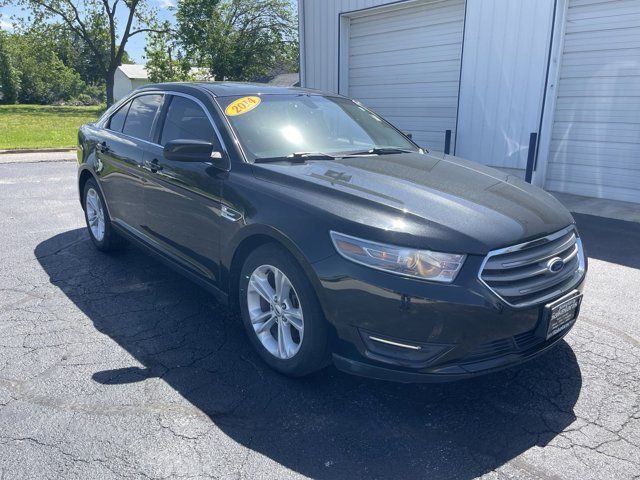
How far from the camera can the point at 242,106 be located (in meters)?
3.73

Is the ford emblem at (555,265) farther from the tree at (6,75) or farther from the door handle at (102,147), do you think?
the tree at (6,75)

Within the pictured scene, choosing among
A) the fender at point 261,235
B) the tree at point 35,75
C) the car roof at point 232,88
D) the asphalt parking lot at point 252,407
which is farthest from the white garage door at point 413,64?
the tree at point 35,75

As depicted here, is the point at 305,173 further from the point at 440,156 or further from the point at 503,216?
the point at 440,156

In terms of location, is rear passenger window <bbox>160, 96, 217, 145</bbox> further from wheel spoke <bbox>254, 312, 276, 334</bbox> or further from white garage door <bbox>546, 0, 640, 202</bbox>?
white garage door <bbox>546, 0, 640, 202</bbox>

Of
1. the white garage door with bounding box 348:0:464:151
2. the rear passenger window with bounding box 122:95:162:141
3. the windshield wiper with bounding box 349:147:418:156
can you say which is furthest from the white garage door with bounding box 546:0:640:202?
the rear passenger window with bounding box 122:95:162:141

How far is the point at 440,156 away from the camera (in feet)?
13.4

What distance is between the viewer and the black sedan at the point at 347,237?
8.14 ft

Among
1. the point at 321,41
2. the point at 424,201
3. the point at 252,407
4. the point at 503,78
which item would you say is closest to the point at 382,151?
the point at 424,201

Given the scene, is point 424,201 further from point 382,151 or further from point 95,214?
point 95,214

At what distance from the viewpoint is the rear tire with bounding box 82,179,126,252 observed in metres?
5.10

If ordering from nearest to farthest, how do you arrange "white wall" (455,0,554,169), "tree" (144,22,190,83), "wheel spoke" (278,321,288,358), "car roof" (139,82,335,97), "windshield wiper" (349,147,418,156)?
"wheel spoke" (278,321,288,358)
"windshield wiper" (349,147,418,156)
"car roof" (139,82,335,97)
"white wall" (455,0,554,169)
"tree" (144,22,190,83)

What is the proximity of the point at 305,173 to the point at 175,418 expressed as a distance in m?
1.53

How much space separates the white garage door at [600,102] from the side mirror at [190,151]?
6597 millimetres

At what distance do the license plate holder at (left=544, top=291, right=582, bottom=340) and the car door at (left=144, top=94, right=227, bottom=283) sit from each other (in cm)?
200
